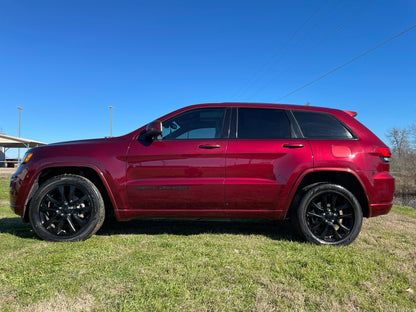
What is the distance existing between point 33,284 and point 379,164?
370cm

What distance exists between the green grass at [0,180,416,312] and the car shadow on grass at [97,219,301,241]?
96mm

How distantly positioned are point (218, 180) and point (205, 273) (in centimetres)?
109

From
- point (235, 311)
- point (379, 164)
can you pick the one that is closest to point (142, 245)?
point (235, 311)

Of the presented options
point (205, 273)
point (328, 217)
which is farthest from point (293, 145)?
point (205, 273)

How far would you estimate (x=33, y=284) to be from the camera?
76.0 inches

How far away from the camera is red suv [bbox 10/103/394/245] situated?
291cm

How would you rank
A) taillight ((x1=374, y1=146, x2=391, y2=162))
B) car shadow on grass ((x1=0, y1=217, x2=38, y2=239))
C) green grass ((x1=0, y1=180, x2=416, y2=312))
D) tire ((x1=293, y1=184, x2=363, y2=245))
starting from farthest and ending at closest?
car shadow on grass ((x1=0, y1=217, x2=38, y2=239))
taillight ((x1=374, y1=146, x2=391, y2=162))
tire ((x1=293, y1=184, x2=363, y2=245))
green grass ((x1=0, y1=180, x2=416, y2=312))

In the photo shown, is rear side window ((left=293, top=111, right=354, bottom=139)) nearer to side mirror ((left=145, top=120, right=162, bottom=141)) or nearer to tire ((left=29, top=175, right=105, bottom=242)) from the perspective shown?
side mirror ((left=145, top=120, right=162, bottom=141))

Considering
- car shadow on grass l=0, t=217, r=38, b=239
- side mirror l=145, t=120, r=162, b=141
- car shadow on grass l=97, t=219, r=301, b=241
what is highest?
side mirror l=145, t=120, r=162, b=141

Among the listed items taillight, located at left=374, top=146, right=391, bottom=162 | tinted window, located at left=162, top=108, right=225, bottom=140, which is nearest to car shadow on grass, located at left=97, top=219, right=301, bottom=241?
tinted window, located at left=162, top=108, right=225, bottom=140

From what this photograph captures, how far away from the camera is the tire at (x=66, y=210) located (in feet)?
9.68

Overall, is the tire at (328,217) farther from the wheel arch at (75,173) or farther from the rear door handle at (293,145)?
the wheel arch at (75,173)

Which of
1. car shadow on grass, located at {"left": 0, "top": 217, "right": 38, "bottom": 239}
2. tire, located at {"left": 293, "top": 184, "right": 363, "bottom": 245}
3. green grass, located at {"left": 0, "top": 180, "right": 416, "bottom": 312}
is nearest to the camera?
green grass, located at {"left": 0, "top": 180, "right": 416, "bottom": 312}

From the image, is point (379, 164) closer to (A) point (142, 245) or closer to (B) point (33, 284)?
(A) point (142, 245)
